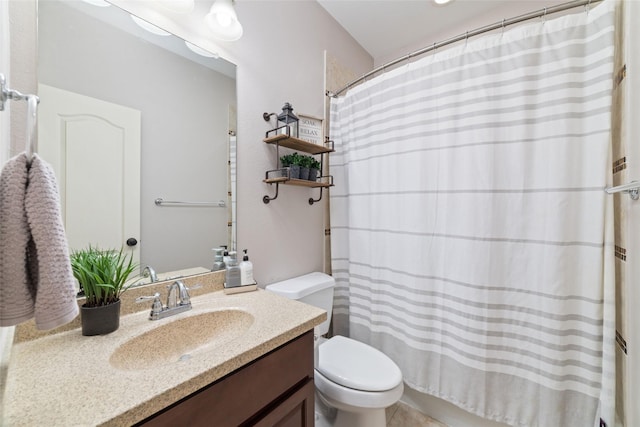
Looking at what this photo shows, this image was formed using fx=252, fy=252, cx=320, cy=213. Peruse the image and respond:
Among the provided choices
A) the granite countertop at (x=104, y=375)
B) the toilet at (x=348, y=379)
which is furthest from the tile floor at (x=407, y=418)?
the granite countertop at (x=104, y=375)

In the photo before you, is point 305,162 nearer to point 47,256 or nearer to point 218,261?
point 218,261

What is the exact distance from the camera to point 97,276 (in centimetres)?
78

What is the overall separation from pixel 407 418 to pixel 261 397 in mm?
1207

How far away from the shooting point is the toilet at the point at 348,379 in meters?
1.07

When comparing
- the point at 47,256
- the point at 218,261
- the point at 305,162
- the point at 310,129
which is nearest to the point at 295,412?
the point at 218,261

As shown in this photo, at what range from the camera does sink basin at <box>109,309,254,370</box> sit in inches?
29.7

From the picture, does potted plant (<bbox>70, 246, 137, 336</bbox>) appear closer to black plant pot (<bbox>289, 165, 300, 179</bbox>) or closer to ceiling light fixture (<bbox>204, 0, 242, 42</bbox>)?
black plant pot (<bbox>289, 165, 300, 179</bbox>)

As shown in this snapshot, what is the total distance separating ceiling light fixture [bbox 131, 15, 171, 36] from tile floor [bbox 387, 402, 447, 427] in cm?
223

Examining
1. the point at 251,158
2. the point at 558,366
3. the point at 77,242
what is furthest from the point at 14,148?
the point at 558,366

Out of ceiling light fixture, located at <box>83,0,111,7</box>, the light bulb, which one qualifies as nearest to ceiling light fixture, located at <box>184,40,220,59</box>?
the light bulb

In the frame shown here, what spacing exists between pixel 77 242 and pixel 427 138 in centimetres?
158

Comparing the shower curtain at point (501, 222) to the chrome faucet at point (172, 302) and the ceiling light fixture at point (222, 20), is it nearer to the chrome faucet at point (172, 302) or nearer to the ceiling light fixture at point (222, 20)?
the ceiling light fixture at point (222, 20)

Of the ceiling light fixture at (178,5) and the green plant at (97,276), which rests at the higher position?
the ceiling light fixture at (178,5)

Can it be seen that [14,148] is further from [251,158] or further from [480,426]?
[480,426]
